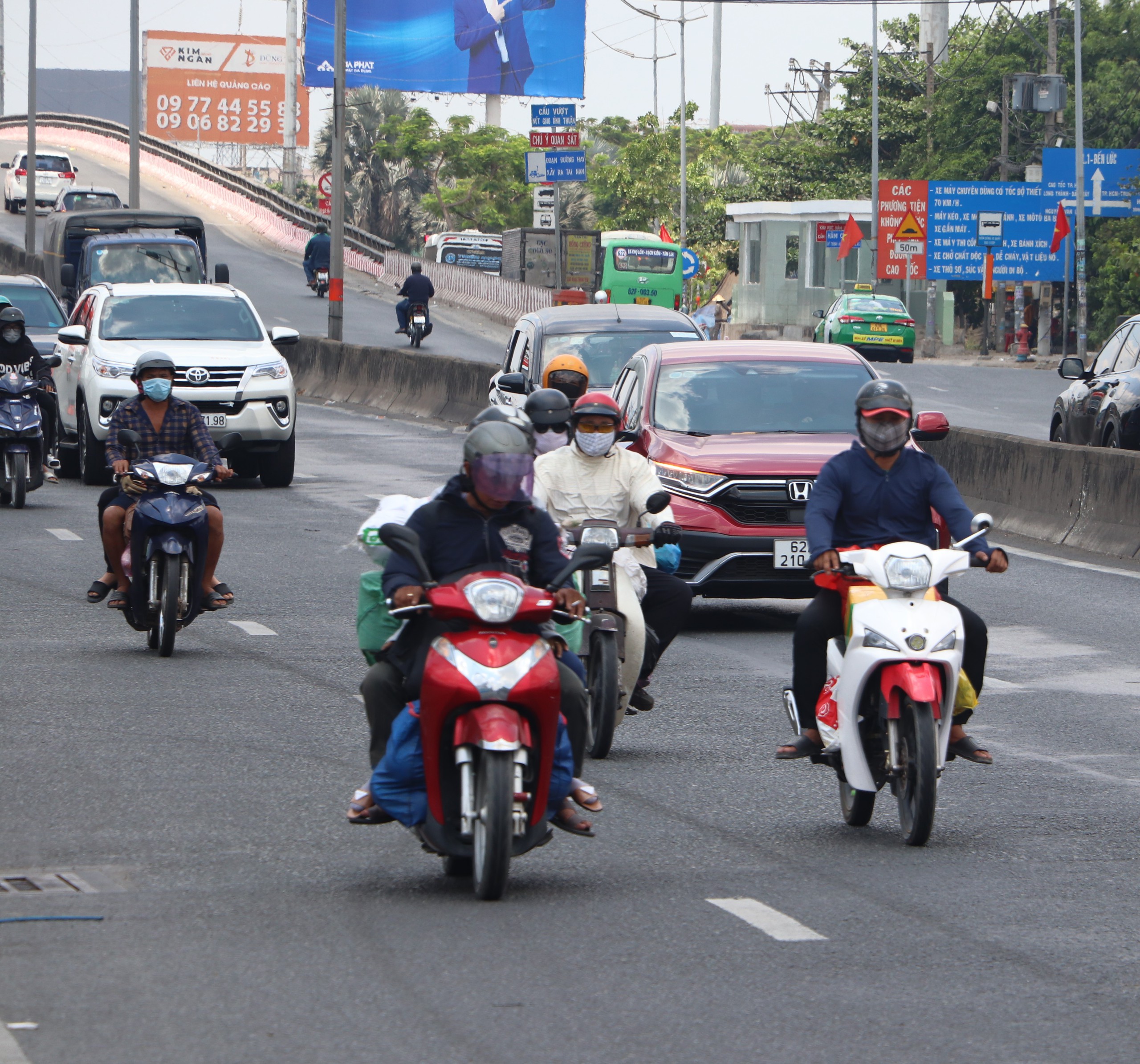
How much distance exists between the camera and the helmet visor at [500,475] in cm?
629

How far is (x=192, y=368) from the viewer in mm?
20484

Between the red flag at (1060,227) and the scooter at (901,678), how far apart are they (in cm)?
4447

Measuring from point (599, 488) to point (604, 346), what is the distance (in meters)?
8.86

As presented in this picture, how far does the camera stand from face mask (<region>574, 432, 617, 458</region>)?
30.7 feet

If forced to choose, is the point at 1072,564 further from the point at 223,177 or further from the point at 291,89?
the point at 291,89

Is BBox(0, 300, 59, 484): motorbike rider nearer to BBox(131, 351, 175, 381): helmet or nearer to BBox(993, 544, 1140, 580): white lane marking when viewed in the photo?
BBox(131, 351, 175, 381): helmet

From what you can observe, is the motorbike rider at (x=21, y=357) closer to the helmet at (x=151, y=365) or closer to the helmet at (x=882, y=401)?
the helmet at (x=151, y=365)

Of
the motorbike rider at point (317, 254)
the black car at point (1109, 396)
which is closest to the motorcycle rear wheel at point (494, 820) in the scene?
the black car at point (1109, 396)

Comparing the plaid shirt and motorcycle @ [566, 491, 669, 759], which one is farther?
the plaid shirt

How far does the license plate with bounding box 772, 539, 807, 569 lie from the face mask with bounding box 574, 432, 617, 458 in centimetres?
324

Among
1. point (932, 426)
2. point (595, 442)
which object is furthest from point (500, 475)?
point (932, 426)

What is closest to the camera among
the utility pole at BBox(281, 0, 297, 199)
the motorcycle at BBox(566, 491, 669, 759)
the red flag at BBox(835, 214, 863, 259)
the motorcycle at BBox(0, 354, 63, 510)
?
the motorcycle at BBox(566, 491, 669, 759)

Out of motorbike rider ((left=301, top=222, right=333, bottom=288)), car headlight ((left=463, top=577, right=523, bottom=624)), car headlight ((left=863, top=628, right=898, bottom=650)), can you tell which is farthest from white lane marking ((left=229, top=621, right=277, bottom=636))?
motorbike rider ((left=301, top=222, right=333, bottom=288))

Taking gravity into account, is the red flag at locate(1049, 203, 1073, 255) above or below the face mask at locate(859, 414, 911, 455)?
above
